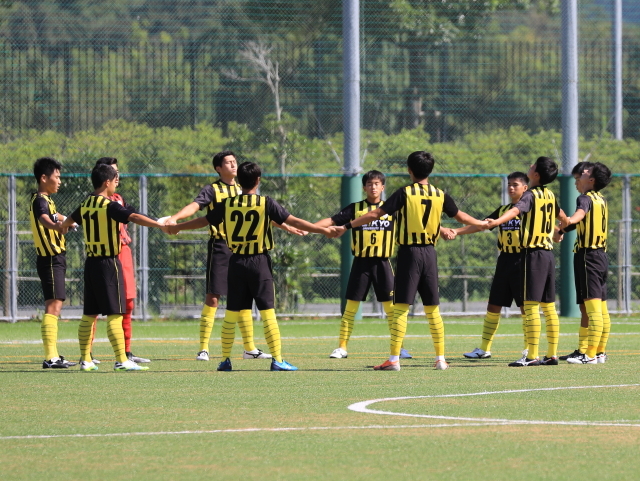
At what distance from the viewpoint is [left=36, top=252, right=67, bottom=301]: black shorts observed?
1204 cm

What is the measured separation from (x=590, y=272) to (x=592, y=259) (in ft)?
0.46

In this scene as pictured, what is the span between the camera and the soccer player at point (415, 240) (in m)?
11.3

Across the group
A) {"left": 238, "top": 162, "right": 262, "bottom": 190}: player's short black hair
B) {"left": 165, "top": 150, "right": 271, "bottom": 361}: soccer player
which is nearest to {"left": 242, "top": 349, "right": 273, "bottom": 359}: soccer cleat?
{"left": 165, "top": 150, "right": 271, "bottom": 361}: soccer player

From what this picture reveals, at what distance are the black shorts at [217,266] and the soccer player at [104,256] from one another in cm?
146

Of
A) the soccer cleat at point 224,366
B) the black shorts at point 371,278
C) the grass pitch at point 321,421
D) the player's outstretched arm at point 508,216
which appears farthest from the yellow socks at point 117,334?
the player's outstretched arm at point 508,216

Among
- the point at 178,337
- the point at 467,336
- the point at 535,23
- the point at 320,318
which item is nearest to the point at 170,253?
the point at 320,318

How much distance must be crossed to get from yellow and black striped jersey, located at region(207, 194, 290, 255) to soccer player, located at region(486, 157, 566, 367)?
2.58 metres

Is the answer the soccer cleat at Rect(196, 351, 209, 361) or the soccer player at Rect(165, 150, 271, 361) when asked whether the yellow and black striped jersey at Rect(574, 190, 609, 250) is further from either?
the soccer cleat at Rect(196, 351, 209, 361)

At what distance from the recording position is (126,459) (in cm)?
631

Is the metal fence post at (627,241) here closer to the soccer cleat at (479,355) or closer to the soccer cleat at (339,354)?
the soccer cleat at (479,355)

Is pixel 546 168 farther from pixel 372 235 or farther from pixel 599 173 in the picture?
pixel 372 235

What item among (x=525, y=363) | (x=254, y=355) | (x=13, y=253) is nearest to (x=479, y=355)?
(x=525, y=363)

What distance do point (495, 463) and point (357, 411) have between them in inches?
85.4

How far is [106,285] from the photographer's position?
11.2 metres
